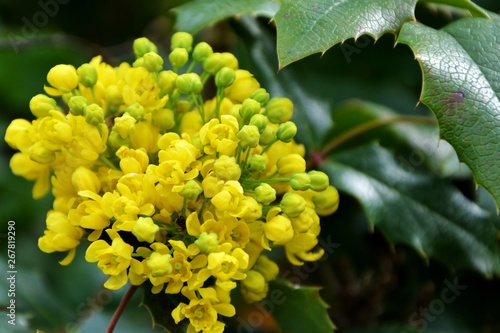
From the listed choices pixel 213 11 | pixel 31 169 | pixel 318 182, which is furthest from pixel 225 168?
pixel 213 11

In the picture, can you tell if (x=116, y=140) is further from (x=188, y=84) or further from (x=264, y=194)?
(x=264, y=194)

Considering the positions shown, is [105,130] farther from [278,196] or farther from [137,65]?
[278,196]

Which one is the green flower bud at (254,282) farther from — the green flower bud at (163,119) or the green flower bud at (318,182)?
the green flower bud at (163,119)

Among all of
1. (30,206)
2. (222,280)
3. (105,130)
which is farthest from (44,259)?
(222,280)

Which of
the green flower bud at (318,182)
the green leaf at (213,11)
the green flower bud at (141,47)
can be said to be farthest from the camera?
the green leaf at (213,11)

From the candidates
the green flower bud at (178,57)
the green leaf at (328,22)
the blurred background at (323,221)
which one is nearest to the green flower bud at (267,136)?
the green leaf at (328,22)
